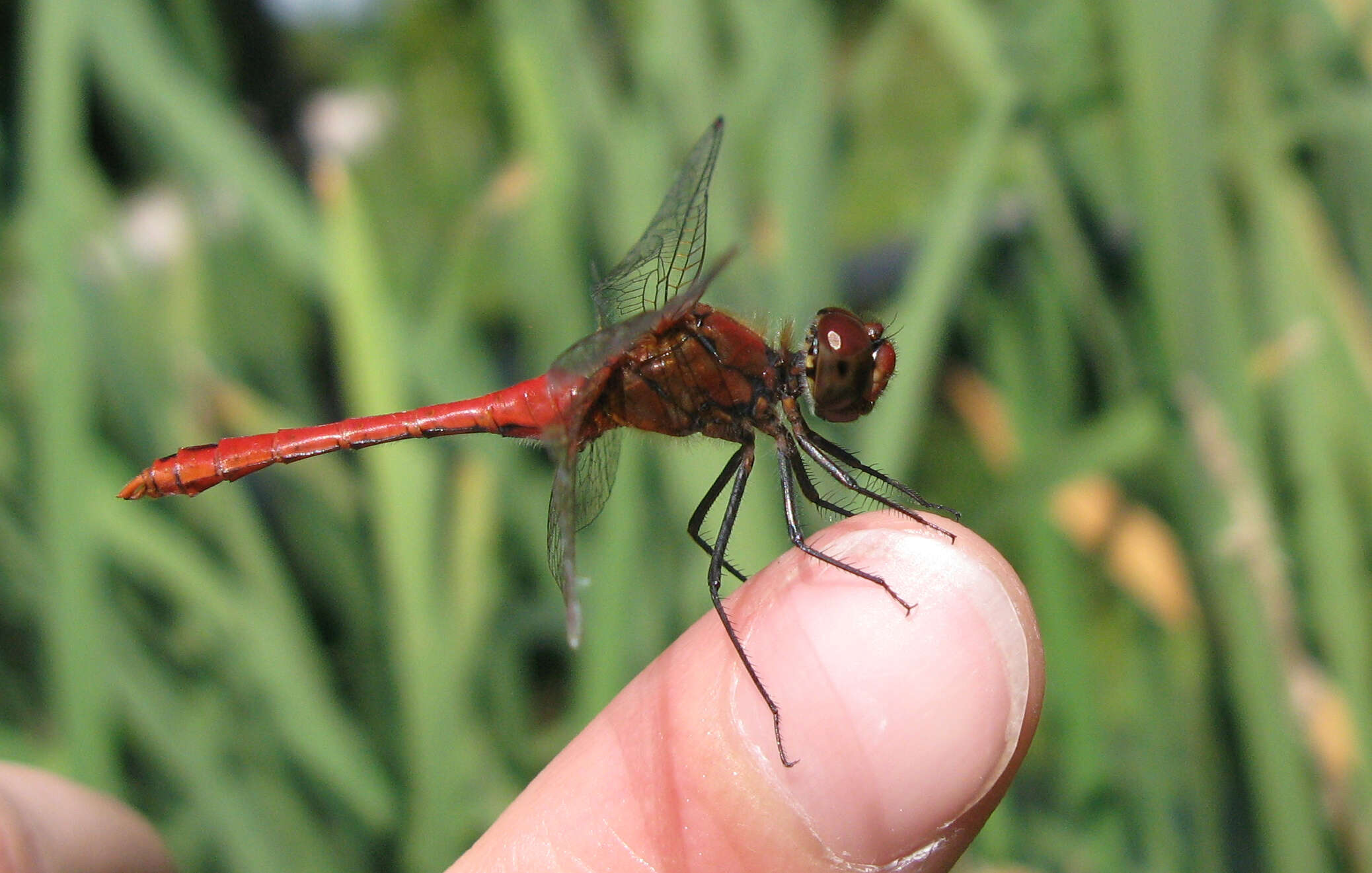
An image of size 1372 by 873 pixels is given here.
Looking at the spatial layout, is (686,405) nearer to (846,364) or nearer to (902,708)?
(846,364)

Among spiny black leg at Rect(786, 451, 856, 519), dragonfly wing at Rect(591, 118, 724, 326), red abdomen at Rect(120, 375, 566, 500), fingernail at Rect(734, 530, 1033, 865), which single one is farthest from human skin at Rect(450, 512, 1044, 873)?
dragonfly wing at Rect(591, 118, 724, 326)

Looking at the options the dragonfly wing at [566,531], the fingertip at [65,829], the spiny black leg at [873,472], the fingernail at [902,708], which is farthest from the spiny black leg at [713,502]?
the fingertip at [65,829]

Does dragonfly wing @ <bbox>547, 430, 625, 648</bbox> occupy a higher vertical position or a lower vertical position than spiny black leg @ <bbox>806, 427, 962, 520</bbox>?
higher

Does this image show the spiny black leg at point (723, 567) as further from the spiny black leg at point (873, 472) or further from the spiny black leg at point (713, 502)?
the spiny black leg at point (873, 472)

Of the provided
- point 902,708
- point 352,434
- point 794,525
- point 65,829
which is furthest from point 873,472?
point 65,829

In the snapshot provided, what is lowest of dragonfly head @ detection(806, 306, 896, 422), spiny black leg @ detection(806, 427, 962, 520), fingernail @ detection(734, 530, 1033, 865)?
fingernail @ detection(734, 530, 1033, 865)

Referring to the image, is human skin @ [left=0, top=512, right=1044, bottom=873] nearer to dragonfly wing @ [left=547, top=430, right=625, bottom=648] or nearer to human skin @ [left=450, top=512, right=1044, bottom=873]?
human skin @ [left=450, top=512, right=1044, bottom=873]

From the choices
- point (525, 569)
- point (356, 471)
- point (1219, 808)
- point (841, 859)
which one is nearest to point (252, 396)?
point (356, 471)
